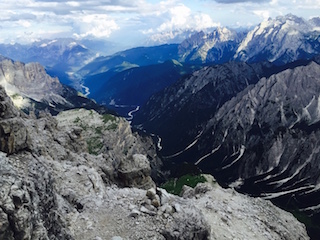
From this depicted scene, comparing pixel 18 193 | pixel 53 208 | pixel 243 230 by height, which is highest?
pixel 18 193

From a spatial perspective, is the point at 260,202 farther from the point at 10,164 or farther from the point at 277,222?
the point at 10,164

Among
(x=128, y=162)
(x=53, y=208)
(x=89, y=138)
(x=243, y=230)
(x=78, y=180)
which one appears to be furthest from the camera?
(x=89, y=138)

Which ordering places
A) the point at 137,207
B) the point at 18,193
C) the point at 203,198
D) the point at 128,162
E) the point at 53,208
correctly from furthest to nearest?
the point at 128,162
the point at 203,198
the point at 137,207
the point at 53,208
the point at 18,193

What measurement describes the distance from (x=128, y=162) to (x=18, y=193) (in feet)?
162

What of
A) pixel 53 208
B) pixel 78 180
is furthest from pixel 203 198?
pixel 53 208

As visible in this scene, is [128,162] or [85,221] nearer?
[85,221]

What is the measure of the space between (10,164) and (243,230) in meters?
30.6

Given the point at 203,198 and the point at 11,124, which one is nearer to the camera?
the point at 11,124

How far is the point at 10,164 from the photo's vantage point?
26.3 meters

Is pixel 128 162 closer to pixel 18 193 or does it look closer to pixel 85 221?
pixel 85 221

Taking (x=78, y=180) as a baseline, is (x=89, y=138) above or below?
below

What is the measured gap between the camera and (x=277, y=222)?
170 ft

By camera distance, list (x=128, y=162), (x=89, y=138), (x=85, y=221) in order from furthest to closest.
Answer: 1. (x=89, y=138)
2. (x=128, y=162)
3. (x=85, y=221)

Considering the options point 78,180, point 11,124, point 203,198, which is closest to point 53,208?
point 11,124
